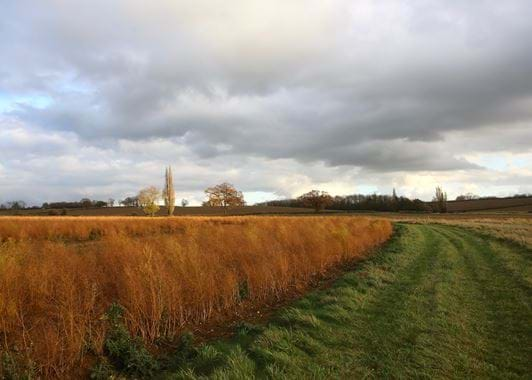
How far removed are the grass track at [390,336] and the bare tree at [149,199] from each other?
8115 cm

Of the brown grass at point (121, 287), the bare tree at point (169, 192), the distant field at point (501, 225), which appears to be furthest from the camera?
the bare tree at point (169, 192)

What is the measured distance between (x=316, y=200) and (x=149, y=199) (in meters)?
41.8

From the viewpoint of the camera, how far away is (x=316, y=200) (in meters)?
108

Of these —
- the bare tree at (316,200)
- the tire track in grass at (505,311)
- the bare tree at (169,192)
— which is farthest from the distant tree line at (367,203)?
the tire track in grass at (505,311)

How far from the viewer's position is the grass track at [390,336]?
5457 millimetres

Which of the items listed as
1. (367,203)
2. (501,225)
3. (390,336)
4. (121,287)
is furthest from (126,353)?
(367,203)

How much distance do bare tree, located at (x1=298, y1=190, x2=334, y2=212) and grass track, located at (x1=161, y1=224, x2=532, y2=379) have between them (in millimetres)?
96142

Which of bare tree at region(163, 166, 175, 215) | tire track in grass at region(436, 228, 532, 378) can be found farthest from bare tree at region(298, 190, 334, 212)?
tire track in grass at region(436, 228, 532, 378)

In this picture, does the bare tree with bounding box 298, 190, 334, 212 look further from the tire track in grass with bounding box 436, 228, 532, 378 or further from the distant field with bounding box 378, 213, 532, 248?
the tire track in grass with bounding box 436, 228, 532, 378

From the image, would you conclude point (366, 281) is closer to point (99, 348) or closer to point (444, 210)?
point (99, 348)

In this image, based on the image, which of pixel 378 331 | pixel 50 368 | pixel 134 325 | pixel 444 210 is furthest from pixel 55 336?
pixel 444 210

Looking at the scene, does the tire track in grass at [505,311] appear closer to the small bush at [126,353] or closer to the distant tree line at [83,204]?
the small bush at [126,353]

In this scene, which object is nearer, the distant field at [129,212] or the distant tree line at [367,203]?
the distant field at [129,212]

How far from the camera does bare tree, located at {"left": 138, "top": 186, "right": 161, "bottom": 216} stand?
88.8m
